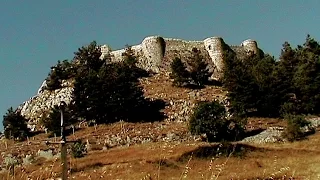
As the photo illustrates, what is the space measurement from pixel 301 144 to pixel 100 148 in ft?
63.1

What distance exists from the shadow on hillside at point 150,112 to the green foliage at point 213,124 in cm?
1070

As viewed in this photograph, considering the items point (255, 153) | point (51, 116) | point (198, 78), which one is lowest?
point (255, 153)

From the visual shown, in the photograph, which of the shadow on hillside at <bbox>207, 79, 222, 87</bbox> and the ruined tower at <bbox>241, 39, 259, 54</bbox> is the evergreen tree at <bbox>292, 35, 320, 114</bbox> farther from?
the ruined tower at <bbox>241, 39, 259, 54</bbox>

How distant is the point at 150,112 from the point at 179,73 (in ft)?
31.0

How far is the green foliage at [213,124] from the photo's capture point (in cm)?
5175

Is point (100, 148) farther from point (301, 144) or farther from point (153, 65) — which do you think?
point (153, 65)

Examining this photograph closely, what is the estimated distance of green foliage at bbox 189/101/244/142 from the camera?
51750 mm

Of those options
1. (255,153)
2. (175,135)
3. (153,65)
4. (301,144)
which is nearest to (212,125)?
(175,135)

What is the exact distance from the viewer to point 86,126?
63.6m

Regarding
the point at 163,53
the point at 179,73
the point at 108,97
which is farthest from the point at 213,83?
the point at 108,97

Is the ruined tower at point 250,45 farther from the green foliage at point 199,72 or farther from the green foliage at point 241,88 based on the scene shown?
the green foliage at point 241,88

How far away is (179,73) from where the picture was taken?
236ft

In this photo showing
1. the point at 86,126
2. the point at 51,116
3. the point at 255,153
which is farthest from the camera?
the point at 86,126

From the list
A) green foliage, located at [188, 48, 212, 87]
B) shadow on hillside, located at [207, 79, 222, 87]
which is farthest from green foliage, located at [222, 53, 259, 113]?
shadow on hillside, located at [207, 79, 222, 87]
